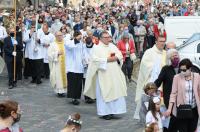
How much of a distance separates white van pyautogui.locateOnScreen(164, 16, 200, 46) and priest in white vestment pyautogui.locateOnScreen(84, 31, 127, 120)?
923 centimetres

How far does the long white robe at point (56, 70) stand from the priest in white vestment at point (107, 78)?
2722 mm

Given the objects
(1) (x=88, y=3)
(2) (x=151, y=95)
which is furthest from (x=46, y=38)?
(1) (x=88, y=3)

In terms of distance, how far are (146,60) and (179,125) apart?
88.3 inches

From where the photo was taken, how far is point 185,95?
28.1 feet

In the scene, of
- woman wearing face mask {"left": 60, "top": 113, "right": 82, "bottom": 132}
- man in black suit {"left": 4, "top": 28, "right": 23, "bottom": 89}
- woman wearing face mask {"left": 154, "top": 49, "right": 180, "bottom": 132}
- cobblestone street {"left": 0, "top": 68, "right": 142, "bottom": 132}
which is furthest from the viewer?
man in black suit {"left": 4, "top": 28, "right": 23, "bottom": 89}

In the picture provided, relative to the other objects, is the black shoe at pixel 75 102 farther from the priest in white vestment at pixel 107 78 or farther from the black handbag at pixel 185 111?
the black handbag at pixel 185 111

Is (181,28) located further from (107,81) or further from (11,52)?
(107,81)

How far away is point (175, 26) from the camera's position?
21.3 m

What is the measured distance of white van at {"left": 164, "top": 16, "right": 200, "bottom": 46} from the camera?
21.1m

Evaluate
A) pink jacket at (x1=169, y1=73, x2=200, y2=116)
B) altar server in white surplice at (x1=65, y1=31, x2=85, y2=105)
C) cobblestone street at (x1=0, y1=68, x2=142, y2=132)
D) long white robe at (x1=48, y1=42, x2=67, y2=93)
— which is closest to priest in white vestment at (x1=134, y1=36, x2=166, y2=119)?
cobblestone street at (x1=0, y1=68, x2=142, y2=132)

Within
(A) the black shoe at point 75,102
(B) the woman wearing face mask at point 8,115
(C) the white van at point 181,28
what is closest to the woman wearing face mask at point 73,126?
(B) the woman wearing face mask at point 8,115

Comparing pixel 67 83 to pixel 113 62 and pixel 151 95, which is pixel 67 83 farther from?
pixel 151 95

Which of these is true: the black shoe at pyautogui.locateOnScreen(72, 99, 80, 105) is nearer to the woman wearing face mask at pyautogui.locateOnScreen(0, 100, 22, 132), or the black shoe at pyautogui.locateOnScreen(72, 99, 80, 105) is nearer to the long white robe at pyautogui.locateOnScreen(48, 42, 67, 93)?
the long white robe at pyautogui.locateOnScreen(48, 42, 67, 93)

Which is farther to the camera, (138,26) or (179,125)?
(138,26)
